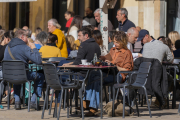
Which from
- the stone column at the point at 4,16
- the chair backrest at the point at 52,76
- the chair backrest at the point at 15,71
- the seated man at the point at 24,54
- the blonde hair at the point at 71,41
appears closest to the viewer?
the chair backrest at the point at 52,76

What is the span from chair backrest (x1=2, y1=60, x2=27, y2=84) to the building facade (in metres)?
7.91

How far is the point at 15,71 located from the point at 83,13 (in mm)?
11062

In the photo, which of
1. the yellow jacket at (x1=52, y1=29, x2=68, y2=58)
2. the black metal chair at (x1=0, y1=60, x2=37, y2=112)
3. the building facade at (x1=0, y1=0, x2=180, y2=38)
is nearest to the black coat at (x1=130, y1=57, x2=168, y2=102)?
the black metal chair at (x1=0, y1=60, x2=37, y2=112)

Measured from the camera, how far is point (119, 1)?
17.3 meters

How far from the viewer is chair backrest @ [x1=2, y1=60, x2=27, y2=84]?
8305mm

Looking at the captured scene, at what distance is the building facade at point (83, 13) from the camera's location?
15.4 meters

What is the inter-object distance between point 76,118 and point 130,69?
1.45 meters

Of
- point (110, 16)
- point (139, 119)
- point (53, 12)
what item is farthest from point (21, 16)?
point (139, 119)

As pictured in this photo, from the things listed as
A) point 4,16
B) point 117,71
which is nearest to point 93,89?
point 117,71

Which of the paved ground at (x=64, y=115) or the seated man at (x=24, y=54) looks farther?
the seated man at (x=24, y=54)

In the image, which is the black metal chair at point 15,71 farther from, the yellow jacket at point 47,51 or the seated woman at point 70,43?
the seated woman at point 70,43

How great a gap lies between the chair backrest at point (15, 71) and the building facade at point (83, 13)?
7907mm

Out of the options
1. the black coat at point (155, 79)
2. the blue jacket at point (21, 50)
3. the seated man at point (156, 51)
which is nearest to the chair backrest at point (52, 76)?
the blue jacket at point (21, 50)

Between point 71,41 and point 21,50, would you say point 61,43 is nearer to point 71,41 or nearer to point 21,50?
point 71,41
